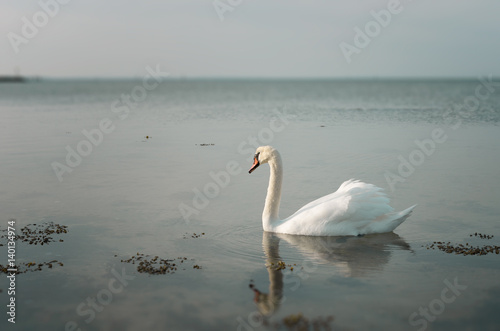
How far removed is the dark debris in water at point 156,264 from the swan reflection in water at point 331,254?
1264 millimetres

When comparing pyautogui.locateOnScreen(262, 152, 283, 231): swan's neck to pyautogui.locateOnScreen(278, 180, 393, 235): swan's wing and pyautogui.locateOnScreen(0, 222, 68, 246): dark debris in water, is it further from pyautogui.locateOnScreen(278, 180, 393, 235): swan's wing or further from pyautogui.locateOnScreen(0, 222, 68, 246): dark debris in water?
pyautogui.locateOnScreen(0, 222, 68, 246): dark debris in water

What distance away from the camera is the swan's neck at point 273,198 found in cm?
944

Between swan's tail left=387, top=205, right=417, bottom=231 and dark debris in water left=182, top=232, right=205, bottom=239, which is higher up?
swan's tail left=387, top=205, right=417, bottom=231

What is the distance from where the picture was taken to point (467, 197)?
11.4 meters

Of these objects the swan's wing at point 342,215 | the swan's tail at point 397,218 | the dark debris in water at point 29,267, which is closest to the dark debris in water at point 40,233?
the dark debris in water at point 29,267

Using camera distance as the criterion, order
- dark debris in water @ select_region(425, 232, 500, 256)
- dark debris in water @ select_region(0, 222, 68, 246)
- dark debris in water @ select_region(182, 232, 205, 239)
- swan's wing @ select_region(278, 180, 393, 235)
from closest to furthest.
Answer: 1. dark debris in water @ select_region(425, 232, 500, 256)
2. dark debris in water @ select_region(0, 222, 68, 246)
3. swan's wing @ select_region(278, 180, 393, 235)
4. dark debris in water @ select_region(182, 232, 205, 239)

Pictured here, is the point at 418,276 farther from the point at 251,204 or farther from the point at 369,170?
the point at 369,170

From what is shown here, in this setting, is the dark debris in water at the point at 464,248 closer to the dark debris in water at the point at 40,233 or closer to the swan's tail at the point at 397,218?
the swan's tail at the point at 397,218

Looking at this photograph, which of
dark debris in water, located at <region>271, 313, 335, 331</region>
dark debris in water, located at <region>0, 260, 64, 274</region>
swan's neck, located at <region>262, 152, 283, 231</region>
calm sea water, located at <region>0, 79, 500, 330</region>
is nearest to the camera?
dark debris in water, located at <region>271, 313, 335, 331</region>

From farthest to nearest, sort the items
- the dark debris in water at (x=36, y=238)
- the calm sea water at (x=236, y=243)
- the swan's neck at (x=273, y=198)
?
the swan's neck at (x=273, y=198), the dark debris in water at (x=36, y=238), the calm sea water at (x=236, y=243)

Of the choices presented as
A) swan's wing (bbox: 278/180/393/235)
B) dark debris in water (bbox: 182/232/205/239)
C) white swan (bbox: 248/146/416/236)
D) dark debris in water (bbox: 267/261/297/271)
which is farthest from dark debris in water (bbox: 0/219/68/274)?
swan's wing (bbox: 278/180/393/235)

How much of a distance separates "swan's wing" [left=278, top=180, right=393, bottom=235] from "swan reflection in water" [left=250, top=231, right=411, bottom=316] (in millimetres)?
168

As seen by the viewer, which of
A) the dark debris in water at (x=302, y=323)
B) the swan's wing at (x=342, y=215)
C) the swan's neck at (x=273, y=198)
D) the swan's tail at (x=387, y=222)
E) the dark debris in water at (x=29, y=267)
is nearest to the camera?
the dark debris in water at (x=302, y=323)

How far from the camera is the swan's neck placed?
944cm
